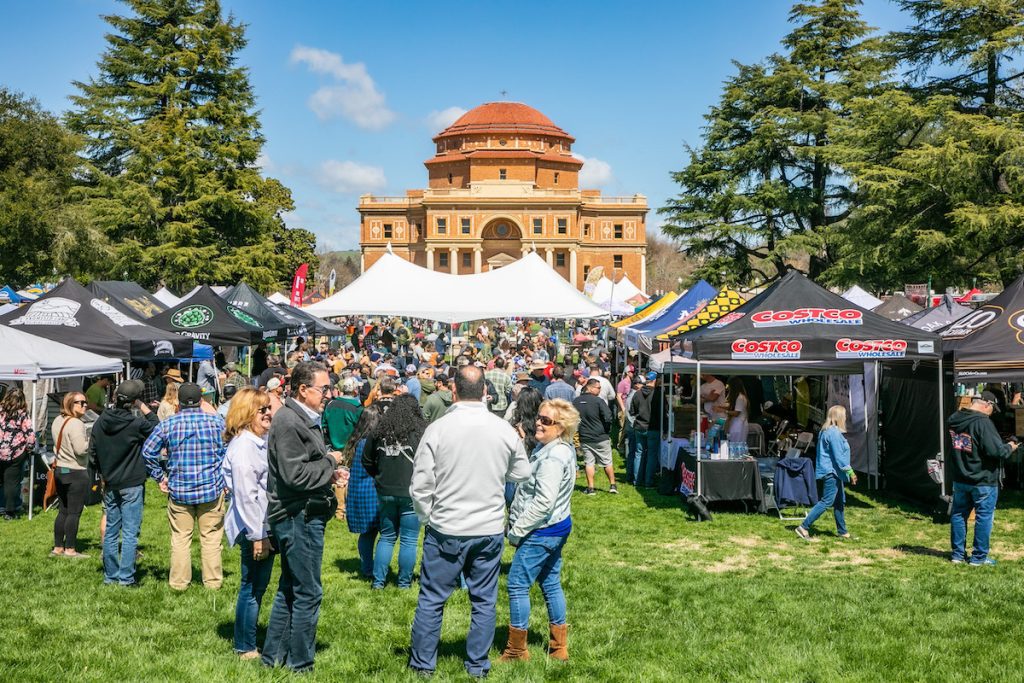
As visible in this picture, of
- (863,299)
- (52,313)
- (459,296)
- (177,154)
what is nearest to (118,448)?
(52,313)

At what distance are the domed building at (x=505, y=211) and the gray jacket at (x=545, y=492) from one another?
241 ft

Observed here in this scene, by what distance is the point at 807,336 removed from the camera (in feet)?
32.1

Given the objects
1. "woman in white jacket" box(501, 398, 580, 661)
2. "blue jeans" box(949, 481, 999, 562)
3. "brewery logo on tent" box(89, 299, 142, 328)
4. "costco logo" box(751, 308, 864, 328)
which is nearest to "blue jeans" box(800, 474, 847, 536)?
"blue jeans" box(949, 481, 999, 562)

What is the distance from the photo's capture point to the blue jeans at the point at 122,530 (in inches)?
267

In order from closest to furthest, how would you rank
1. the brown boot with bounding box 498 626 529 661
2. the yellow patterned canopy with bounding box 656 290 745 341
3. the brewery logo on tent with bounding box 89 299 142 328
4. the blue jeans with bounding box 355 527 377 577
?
the brown boot with bounding box 498 626 529 661
the blue jeans with bounding box 355 527 377 577
the yellow patterned canopy with bounding box 656 290 745 341
the brewery logo on tent with bounding box 89 299 142 328

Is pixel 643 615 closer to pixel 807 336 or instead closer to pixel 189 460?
pixel 189 460

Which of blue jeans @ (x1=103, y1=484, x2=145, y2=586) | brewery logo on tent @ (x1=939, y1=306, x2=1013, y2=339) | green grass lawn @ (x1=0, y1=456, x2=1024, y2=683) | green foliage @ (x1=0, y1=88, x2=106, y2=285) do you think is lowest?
green grass lawn @ (x1=0, y1=456, x2=1024, y2=683)

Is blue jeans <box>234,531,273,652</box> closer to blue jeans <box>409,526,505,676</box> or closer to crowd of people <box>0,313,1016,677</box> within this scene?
crowd of people <box>0,313,1016,677</box>

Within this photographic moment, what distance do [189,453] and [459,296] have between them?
12.0m

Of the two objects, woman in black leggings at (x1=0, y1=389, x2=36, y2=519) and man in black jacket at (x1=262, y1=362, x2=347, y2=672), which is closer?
man in black jacket at (x1=262, y1=362, x2=347, y2=672)

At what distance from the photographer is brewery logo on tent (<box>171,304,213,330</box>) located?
51.3ft

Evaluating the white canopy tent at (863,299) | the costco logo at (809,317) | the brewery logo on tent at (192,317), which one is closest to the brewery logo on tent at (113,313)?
the brewery logo on tent at (192,317)

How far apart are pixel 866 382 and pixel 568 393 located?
4364 millimetres

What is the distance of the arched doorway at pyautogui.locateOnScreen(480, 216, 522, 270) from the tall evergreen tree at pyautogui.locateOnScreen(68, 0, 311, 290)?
42.6m
